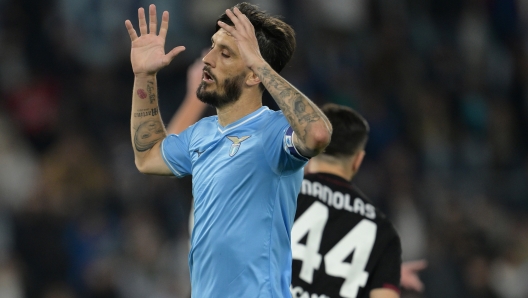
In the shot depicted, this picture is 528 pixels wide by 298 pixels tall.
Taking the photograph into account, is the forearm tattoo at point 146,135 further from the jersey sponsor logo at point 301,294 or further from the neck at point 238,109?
A: the jersey sponsor logo at point 301,294

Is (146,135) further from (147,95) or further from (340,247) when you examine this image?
(340,247)

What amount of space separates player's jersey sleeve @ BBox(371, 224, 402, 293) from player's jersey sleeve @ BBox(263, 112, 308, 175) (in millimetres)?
1584

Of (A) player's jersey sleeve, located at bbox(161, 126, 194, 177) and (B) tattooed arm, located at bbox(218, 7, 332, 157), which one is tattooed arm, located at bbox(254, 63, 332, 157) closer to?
(B) tattooed arm, located at bbox(218, 7, 332, 157)

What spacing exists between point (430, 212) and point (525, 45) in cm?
352

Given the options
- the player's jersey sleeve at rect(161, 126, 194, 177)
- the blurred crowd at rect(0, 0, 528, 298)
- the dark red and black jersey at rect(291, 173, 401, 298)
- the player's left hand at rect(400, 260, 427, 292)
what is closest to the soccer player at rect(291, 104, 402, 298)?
the dark red and black jersey at rect(291, 173, 401, 298)

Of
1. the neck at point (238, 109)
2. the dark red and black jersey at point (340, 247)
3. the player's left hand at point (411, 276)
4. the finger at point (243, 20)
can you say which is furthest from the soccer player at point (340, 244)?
the finger at point (243, 20)

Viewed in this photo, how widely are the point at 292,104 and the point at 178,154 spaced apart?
30.8 inches

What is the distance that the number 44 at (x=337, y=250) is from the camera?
493 cm

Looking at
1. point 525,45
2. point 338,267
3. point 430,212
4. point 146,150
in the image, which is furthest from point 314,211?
point 525,45

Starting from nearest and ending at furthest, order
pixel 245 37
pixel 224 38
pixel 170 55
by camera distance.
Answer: pixel 245 37 < pixel 224 38 < pixel 170 55

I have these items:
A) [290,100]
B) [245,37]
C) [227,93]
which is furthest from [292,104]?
[227,93]

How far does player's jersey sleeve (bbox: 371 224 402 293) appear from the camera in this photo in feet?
16.1

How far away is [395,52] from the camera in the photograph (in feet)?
39.4

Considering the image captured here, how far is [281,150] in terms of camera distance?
137 inches
